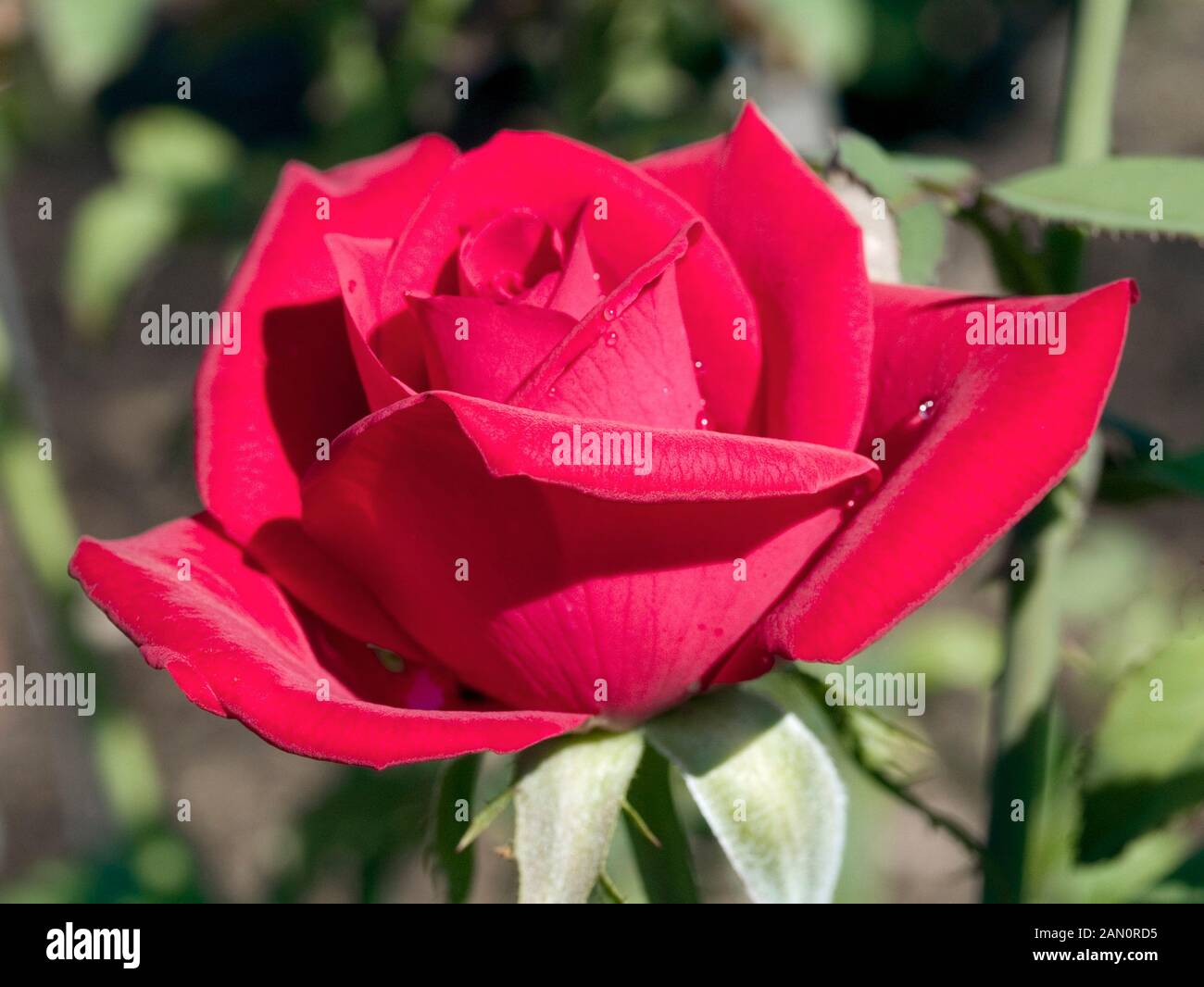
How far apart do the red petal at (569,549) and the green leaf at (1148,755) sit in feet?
0.69

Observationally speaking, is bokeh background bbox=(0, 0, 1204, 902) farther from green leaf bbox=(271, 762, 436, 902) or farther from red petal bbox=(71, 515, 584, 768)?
red petal bbox=(71, 515, 584, 768)

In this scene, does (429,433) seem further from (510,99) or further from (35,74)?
(510,99)

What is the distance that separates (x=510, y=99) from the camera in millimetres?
2223

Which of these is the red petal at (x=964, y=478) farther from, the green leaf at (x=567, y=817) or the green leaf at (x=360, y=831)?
the green leaf at (x=360, y=831)

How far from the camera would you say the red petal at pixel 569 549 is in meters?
0.46

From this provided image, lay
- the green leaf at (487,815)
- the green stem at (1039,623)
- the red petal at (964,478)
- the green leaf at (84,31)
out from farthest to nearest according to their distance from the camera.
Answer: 1. the green leaf at (84,31)
2. the green stem at (1039,623)
3. the green leaf at (487,815)
4. the red petal at (964,478)

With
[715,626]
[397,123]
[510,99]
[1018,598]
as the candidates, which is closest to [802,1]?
[397,123]

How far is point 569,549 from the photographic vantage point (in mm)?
510

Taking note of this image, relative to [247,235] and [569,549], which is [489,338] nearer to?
[569,549]

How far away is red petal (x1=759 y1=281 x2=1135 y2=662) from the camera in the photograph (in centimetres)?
45

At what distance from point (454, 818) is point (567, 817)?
A: 8 centimetres

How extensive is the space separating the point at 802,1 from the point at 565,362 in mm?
924
